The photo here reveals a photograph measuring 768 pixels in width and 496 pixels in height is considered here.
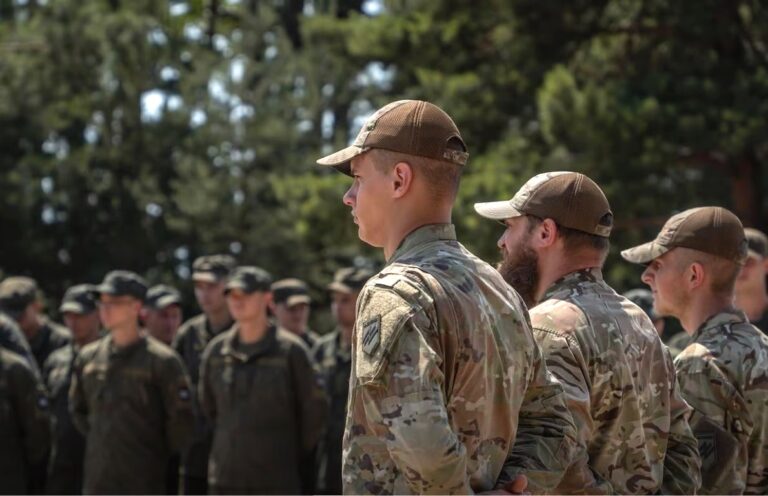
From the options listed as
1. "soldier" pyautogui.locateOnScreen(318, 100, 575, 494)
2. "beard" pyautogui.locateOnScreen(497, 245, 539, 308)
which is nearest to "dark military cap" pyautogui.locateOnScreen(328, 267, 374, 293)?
"beard" pyautogui.locateOnScreen(497, 245, 539, 308)

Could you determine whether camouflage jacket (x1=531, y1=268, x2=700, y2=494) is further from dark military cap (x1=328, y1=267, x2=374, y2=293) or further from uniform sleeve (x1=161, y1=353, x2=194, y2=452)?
dark military cap (x1=328, y1=267, x2=374, y2=293)

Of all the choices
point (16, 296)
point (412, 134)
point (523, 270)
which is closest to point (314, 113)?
point (16, 296)

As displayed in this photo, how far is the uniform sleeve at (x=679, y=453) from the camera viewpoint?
4438mm

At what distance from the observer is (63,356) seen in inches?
432

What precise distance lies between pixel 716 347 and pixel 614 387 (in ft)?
3.09

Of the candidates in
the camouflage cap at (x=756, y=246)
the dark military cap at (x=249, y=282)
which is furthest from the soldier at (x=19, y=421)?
the camouflage cap at (x=756, y=246)

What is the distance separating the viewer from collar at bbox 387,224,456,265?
3.46 meters

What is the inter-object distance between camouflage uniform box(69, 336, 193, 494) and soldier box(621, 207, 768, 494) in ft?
15.2

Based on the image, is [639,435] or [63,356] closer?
[639,435]

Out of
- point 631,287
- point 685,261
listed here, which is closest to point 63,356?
point 685,261

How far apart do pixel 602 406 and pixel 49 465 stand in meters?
7.44

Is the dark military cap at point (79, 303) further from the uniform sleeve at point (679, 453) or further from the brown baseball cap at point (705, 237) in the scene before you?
the uniform sleeve at point (679, 453)

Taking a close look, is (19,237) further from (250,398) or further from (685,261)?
(685,261)

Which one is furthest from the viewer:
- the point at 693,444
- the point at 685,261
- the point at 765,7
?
the point at 765,7
